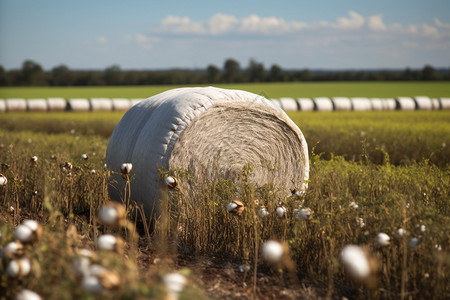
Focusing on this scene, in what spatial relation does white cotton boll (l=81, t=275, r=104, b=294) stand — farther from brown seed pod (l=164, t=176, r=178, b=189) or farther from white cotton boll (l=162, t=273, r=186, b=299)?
brown seed pod (l=164, t=176, r=178, b=189)

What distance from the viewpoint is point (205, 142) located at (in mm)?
5453

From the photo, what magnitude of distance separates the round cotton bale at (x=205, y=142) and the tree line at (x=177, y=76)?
5107 centimetres

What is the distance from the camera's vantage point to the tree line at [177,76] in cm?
5941

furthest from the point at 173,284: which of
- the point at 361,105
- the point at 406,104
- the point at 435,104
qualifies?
the point at 435,104

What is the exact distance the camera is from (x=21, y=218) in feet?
18.3

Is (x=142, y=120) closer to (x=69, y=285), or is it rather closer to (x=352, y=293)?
(x=352, y=293)

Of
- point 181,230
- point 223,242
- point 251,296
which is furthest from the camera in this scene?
point 181,230

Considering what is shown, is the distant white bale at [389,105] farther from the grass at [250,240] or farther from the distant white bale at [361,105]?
the grass at [250,240]

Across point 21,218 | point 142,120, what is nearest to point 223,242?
point 142,120

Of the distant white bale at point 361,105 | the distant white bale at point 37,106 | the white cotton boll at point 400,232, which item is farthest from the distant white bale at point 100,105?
the white cotton boll at point 400,232

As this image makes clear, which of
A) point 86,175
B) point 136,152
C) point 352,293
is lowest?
point 352,293

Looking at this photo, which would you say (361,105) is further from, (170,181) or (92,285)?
(92,285)

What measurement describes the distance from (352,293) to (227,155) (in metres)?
2.43

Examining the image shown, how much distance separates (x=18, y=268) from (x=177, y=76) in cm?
5753
